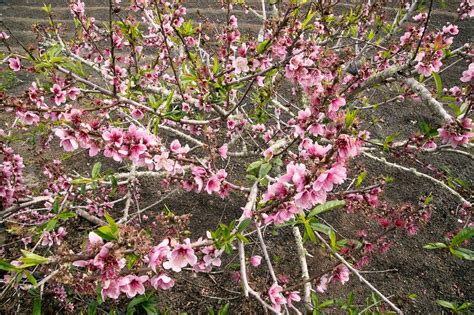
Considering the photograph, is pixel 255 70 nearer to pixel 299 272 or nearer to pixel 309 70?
pixel 309 70

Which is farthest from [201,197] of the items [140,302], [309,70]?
[309,70]

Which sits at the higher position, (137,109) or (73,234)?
(137,109)

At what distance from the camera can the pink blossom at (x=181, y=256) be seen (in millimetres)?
1328

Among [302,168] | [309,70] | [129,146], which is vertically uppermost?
[309,70]

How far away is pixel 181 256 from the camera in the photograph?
1358 millimetres

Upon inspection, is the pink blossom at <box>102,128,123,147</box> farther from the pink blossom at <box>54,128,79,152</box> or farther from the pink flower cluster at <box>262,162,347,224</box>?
the pink flower cluster at <box>262,162,347,224</box>

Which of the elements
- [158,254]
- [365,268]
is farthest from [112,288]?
[365,268]

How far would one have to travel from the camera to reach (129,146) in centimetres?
145

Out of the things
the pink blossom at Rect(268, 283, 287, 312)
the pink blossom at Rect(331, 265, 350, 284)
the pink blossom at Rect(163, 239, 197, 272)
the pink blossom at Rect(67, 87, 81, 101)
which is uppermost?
the pink blossom at Rect(67, 87, 81, 101)

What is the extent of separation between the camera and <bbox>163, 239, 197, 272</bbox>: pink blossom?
4.36 ft

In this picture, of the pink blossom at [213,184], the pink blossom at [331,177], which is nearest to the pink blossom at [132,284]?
the pink blossom at [213,184]

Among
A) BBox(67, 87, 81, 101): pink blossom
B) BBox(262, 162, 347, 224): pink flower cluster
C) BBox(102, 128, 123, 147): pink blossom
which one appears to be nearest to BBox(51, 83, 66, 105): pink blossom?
BBox(67, 87, 81, 101): pink blossom

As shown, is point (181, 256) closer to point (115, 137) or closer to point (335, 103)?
point (115, 137)

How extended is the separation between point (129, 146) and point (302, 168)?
0.79m
